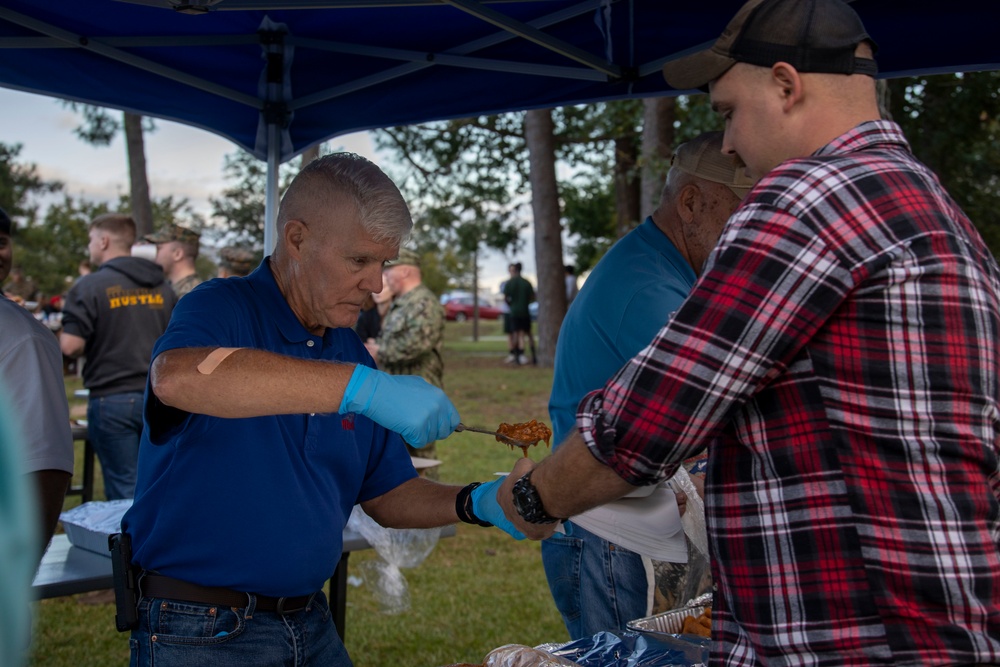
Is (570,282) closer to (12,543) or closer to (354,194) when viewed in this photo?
(354,194)

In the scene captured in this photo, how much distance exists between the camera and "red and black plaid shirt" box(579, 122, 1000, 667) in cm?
127

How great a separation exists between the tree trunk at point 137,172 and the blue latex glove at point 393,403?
602 inches

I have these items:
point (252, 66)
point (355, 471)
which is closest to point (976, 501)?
point (355, 471)

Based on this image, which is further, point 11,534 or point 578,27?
point 578,27

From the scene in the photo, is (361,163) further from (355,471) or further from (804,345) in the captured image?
(804,345)

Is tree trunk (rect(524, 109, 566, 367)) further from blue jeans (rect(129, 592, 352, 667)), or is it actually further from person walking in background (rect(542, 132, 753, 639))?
blue jeans (rect(129, 592, 352, 667))

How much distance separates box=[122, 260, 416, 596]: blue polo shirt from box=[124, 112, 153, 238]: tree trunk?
48.8ft

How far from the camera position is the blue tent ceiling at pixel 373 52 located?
3045 millimetres

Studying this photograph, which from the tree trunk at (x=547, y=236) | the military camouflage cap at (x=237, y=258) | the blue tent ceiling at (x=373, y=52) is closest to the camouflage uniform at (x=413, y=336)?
the military camouflage cap at (x=237, y=258)

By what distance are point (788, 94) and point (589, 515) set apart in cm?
124

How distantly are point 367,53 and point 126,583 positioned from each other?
2023 millimetres

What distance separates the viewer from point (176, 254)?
22.3 feet

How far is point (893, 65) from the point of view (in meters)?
3.27

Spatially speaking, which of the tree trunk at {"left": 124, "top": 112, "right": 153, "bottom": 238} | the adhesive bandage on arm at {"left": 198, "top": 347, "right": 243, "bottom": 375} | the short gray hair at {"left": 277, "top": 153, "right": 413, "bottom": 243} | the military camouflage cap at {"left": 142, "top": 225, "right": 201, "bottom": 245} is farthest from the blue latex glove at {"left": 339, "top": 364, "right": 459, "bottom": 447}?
the tree trunk at {"left": 124, "top": 112, "right": 153, "bottom": 238}
